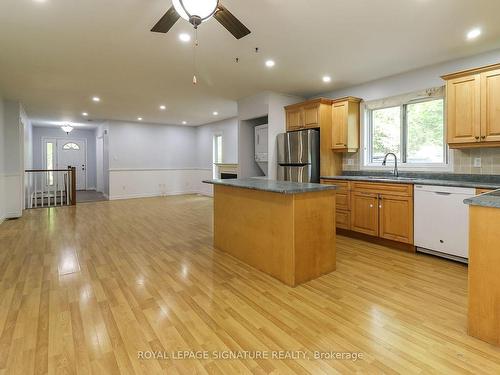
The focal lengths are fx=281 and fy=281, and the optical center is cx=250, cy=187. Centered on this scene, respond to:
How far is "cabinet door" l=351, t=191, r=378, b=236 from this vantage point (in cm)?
406

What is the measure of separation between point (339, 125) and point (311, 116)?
0.51 metres

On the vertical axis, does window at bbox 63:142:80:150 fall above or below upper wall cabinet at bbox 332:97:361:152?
above

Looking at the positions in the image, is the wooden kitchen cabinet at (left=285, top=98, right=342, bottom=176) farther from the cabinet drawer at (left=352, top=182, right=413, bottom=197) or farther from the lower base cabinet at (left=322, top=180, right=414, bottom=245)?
the cabinet drawer at (left=352, top=182, right=413, bottom=197)

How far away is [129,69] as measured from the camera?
4176mm

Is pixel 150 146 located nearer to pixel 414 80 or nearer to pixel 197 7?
pixel 414 80

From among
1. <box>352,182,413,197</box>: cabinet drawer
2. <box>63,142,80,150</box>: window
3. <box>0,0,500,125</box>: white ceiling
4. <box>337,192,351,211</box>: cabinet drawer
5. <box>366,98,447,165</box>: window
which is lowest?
<box>337,192,351,211</box>: cabinet drawer

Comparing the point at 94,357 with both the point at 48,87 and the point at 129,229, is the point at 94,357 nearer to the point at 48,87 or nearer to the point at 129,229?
the point at 129,229

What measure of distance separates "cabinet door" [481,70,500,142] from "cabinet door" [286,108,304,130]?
2624mm

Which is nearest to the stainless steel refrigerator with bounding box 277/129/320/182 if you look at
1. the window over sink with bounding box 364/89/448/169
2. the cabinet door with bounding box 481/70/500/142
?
the window over sink with bounding box 364/89/448/169

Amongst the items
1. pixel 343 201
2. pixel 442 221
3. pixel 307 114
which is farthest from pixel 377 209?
pixel 307 114

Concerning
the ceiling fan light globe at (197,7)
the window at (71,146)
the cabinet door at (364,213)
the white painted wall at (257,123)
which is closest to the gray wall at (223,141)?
the white painted wall at (257,123)

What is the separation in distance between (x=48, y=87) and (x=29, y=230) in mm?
2585

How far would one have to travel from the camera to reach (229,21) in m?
2.20

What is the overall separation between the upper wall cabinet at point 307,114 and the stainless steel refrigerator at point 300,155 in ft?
0.61
